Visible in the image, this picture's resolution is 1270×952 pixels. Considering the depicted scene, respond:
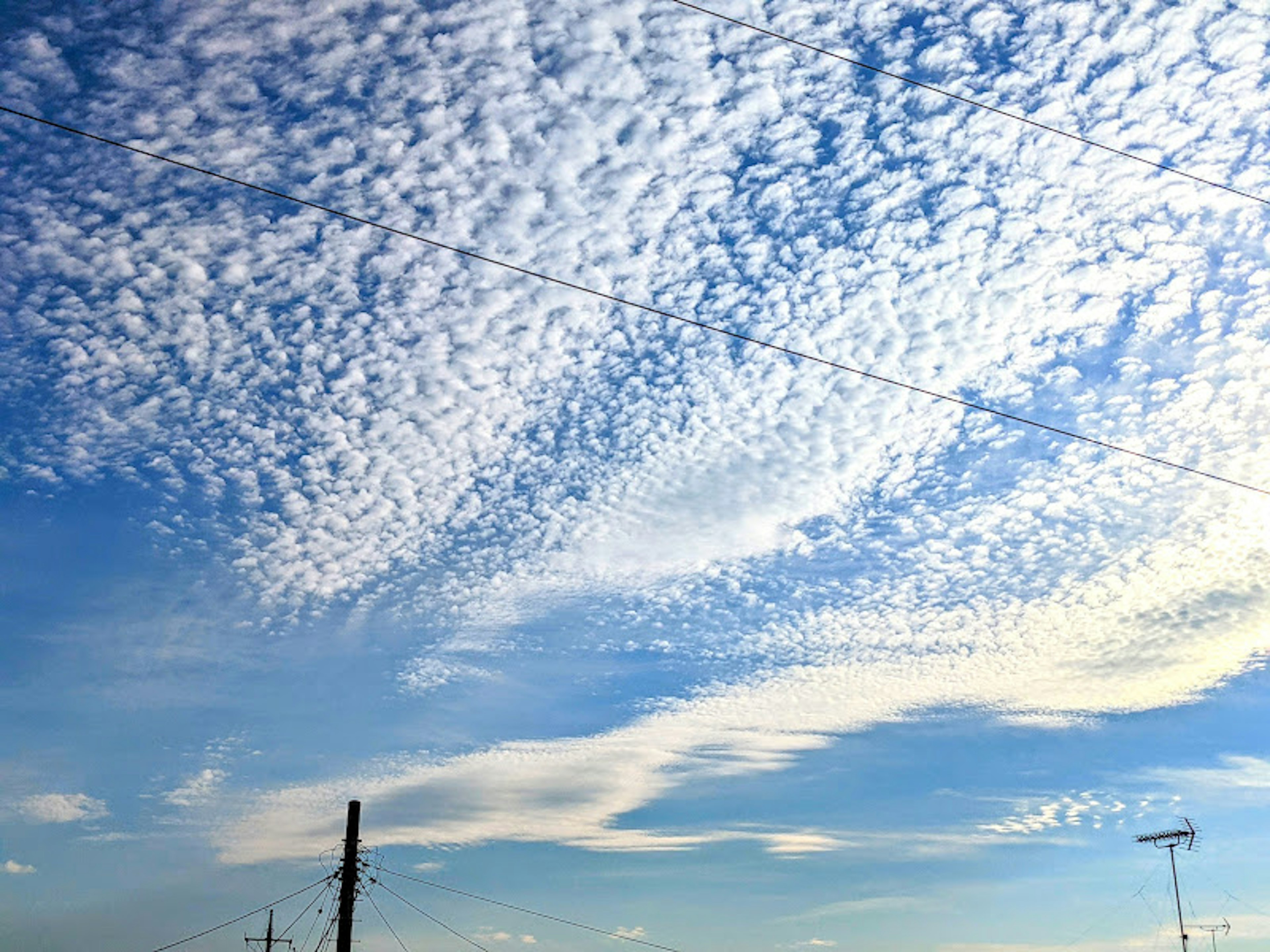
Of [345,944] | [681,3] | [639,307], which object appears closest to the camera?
[681,3]

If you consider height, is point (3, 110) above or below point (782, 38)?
below

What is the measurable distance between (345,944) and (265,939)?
50395mm

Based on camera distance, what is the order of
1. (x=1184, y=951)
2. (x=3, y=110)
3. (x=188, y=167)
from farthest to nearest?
(x=1184, y=951) < (x=188, y=167) < (x=3, y=110)

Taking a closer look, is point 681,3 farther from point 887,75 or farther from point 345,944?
point 345,944

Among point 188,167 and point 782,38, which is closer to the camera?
point 188,167

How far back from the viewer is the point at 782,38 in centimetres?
1947

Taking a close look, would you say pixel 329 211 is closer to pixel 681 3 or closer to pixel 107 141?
pixel 107 141

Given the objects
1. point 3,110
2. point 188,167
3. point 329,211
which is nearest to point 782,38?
point 329,211

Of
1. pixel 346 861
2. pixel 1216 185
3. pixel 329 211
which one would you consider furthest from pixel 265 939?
pixel 1216 185

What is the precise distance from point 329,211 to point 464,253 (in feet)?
7.91

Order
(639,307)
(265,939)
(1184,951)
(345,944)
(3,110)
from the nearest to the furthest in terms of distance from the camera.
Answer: (3,110), (639,307), (345,944), (1184,951), (265,939)

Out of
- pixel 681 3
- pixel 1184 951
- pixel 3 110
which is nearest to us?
pixel 3 110

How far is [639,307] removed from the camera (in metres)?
20.5

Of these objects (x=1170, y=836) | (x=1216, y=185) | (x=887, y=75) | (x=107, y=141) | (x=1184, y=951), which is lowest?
(x=1184, y=951)
